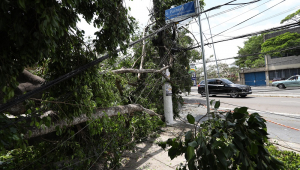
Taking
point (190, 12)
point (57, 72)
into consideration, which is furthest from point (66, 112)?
point (190, 12)

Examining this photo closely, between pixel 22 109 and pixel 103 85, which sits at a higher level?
pixel 103 85

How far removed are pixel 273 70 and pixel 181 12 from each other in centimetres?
2355

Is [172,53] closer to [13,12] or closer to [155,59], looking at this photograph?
[155,59]

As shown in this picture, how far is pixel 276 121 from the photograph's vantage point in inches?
260

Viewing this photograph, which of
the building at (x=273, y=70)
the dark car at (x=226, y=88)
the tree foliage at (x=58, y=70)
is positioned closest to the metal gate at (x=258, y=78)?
the building at (x=273, y=70)

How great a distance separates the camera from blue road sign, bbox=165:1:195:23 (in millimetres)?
5401

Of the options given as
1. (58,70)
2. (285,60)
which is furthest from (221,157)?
(285,60)

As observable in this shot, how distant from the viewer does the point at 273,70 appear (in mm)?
23219

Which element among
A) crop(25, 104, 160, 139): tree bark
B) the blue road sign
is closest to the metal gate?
the blue road sign

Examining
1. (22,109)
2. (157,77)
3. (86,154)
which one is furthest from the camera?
(157,77)

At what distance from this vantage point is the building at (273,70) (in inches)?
859

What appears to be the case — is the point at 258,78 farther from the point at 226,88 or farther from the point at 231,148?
the point at 231,148

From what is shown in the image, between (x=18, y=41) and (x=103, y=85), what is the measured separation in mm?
1664

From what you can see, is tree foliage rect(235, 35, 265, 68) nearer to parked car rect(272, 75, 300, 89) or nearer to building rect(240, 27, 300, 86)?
building rect(240, 27, 300, 86)
